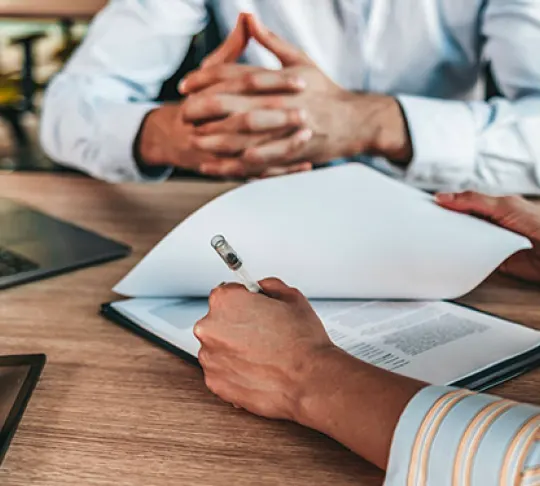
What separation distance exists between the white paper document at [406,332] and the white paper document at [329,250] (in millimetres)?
17

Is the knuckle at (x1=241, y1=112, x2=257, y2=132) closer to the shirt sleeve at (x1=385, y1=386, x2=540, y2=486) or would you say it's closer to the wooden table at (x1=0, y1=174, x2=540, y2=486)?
the wooden table at (x1=0, y1=174, x2=540, y2=486)

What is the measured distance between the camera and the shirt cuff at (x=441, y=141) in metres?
1.11

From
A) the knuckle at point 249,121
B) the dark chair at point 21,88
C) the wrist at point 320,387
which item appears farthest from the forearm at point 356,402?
the dark chair at point 21,88

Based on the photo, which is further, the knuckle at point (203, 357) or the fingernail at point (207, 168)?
the fingernail at point (207, 168)

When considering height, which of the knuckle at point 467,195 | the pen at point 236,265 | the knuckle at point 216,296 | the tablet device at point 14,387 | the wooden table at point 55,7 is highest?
the pen at point 236,265

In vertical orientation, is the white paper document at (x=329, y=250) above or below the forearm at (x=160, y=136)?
above

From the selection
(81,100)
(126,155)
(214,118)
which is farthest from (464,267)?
(81,100)

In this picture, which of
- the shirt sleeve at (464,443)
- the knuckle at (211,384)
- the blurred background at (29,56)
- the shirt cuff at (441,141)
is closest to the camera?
the shirt sleeve at (464,443)

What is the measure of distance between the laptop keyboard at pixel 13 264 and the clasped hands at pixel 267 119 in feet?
1.05

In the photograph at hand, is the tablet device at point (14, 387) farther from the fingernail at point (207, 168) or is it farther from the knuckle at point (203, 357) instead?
the fingernail at point (207, 168)

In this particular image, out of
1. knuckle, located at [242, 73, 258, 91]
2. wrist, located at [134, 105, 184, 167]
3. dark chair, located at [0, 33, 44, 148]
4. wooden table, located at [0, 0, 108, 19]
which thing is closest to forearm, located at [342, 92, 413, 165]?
knuckle, located at [242, 73, 258, 91]

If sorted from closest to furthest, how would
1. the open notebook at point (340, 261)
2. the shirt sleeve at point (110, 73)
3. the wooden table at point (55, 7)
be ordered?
the open notebook at point (340, 261)
the shirt sleeve at point (110, 73)
the wooden table at point (55, 7)

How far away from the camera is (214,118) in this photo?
103 cm

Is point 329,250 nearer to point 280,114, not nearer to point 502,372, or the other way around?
point 502,372
